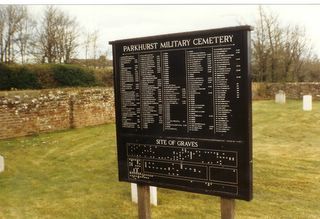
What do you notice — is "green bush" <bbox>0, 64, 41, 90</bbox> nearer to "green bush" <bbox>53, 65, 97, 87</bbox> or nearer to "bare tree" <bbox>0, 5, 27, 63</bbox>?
"green bush" <bbox>53, 65, 97, 87</bbox>

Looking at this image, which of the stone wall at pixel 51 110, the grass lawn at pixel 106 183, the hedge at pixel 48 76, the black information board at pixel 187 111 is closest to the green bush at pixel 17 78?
the hedge at pixel 48 76

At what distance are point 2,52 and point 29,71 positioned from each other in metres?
10.6

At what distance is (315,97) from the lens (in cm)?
3362

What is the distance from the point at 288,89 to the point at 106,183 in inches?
1170

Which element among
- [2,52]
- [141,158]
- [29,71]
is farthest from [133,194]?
[2,52]

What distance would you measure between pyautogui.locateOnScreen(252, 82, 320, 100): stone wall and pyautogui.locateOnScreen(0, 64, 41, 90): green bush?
70.7ft

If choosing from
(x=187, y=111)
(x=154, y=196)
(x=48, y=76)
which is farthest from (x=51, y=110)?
(x=187, y=111)

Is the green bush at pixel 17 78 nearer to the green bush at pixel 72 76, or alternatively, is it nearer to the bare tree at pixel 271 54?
the green bush at pixel 72 76

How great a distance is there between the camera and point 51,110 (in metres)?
16.5

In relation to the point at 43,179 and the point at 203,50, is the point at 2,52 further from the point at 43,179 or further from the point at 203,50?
the point at 203,50

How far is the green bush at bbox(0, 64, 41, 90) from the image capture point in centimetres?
1812

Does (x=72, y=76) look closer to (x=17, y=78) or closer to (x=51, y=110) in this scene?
(x=17, y=78)

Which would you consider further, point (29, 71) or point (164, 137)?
point (29, 71)

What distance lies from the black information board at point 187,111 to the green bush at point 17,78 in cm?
1421
